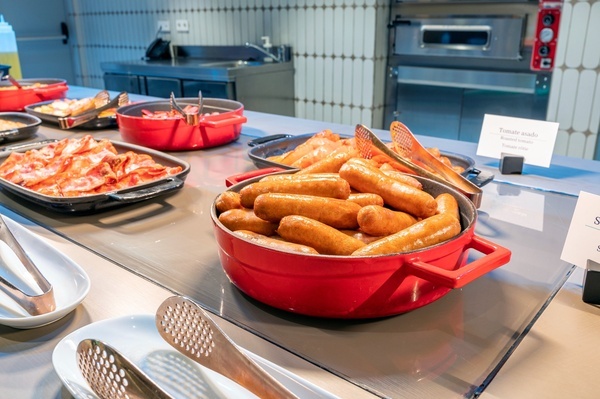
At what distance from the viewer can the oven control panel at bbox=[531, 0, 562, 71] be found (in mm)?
2930

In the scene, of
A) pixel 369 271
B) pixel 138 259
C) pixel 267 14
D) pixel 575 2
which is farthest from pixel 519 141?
pixel 267 14

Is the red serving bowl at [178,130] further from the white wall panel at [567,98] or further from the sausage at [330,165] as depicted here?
the white wall panel at [567,98]

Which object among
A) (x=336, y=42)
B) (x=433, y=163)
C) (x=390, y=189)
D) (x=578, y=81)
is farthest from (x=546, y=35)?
(x=390, y=189)

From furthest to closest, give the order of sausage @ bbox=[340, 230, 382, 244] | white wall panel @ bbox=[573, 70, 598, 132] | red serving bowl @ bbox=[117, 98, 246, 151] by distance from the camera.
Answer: white wall panel @ bbox=[573, 70, 598, 132] < red serving bowl @ bbox=[117, 98, 246, 151] < sausage @ bbox=[340, 230, 382, 244]

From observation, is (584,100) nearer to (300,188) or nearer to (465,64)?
(465,64)

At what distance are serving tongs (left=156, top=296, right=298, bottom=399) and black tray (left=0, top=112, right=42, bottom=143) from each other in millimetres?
1373

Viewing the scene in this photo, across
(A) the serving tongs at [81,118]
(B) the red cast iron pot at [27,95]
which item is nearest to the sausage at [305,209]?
(A) the serving tongs at [81,118]

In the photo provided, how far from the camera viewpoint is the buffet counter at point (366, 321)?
65 cm

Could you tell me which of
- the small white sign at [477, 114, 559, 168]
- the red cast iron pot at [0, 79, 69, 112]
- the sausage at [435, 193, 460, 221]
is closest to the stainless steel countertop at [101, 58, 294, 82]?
the red cast iron pot at [0, 79, 69, 112]

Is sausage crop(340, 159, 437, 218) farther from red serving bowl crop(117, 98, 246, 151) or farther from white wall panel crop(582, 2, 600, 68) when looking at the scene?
white wall panel crop(582, 2, 600, 68)

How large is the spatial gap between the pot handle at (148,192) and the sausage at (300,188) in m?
0.34

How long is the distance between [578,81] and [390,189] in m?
2.62

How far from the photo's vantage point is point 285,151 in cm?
145

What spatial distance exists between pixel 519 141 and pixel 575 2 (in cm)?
187
